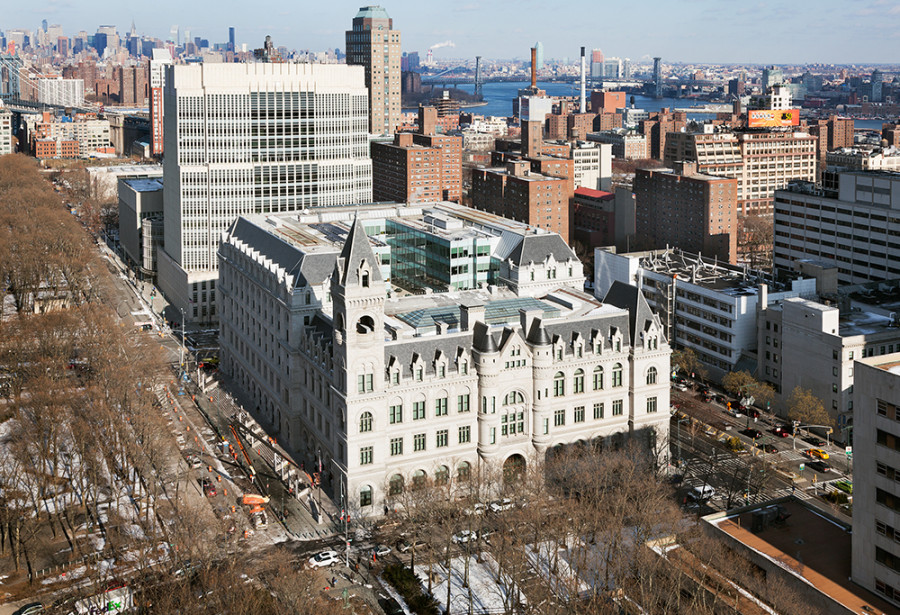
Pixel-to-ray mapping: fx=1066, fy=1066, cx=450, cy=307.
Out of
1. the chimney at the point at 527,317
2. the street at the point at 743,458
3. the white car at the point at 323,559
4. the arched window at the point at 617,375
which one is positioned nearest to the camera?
the white car at the point at 323,559

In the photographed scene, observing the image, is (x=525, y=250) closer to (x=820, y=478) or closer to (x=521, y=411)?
(x=521, y=411)

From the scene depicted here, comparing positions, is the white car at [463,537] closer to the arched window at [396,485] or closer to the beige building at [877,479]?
A: the arched window at [396,485]

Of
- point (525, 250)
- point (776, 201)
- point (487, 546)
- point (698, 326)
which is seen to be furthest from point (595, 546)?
point (776, 201)

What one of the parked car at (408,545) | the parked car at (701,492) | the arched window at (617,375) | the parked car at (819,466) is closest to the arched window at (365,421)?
the parked car at (408,545)

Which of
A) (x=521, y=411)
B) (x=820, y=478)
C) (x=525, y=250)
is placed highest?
(x=525, y=250)

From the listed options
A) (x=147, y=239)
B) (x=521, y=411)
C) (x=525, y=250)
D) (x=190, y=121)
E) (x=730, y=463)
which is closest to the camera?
(x=521, y=411)

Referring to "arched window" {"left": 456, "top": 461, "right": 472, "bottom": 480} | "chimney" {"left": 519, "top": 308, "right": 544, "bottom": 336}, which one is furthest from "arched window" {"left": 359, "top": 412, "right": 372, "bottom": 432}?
"chimney" {"left": 519, "top": 308, "right": 544, "bottom": 336}
